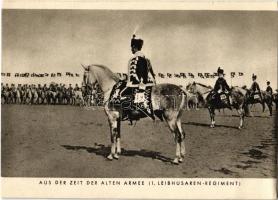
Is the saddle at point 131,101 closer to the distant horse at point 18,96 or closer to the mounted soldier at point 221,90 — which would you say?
the mounted soldier at point 221,90

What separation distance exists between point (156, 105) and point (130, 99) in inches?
5.2

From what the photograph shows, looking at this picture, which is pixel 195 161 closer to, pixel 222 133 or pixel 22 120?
pixel 222 133

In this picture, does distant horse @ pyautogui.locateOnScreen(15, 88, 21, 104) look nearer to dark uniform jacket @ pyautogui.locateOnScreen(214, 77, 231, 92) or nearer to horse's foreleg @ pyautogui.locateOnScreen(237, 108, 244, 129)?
dark uniform jacket @ pyautogui.locateOnScreen(214, 77, 231, 92)

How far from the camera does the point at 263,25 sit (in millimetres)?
2717

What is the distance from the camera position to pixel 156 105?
2.69 m

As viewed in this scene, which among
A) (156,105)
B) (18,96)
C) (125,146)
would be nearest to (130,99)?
(156,105)

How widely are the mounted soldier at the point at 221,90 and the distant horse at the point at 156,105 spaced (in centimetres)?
17

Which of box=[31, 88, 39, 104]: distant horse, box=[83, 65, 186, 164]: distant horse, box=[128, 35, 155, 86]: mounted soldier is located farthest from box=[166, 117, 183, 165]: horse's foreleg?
box=[31, 88, 39, 104]: distant horse

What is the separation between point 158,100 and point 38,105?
61 cm

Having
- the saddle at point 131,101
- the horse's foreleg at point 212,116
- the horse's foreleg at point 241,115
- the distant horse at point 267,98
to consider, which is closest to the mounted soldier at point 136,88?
the saddle at point 131,101

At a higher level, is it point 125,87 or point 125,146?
point 125,87

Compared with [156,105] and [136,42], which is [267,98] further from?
[136,42]

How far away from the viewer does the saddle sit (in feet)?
8.82
